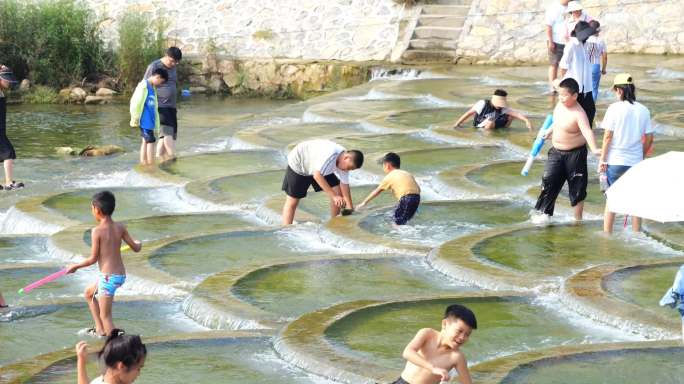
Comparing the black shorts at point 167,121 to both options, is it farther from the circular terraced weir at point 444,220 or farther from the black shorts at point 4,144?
the circular terraced weir at point 444,220

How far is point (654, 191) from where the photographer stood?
8719 millimetres

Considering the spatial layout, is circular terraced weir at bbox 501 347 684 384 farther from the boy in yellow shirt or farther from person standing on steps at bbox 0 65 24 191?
person standing on steps at bbox 0 65 24 191

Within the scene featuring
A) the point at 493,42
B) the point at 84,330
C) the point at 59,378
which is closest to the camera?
the point at 59,378

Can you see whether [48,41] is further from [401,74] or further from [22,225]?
[22,225]

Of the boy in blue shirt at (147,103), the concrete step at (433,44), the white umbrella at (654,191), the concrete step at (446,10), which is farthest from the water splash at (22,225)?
the concrete step at (446,10)

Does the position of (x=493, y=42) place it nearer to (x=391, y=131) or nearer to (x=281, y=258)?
(x=391, y=131)

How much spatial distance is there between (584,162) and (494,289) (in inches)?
70.9

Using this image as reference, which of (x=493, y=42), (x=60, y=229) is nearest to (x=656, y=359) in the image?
(x=60, y=229)

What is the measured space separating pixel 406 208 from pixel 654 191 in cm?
393

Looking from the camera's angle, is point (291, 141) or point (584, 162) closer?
Answer: point (584, 162)

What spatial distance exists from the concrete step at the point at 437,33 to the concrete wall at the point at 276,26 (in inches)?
18.9

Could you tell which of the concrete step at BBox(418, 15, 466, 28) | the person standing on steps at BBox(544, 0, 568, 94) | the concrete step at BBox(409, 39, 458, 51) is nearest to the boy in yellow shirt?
the person standing on steps at BBox(544, 0, 568, 94)

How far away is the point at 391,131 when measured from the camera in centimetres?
1827

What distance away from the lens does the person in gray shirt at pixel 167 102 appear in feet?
50.7
